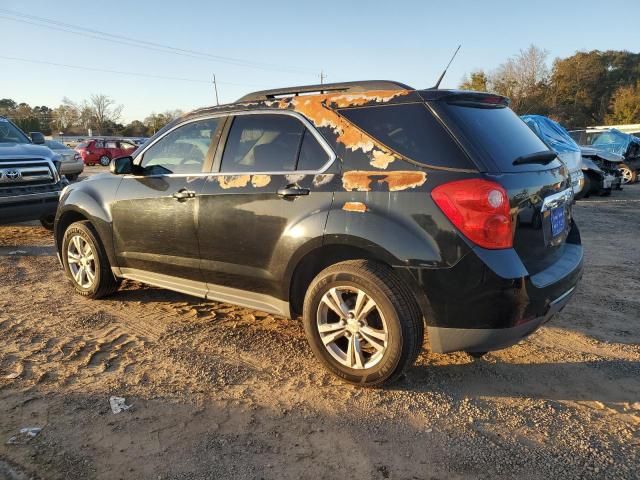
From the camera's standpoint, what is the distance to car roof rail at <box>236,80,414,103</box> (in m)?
3.20

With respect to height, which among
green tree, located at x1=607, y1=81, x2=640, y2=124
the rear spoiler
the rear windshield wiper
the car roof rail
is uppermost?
green tree, located at x1=607, y1=81, x2=640, y2=124

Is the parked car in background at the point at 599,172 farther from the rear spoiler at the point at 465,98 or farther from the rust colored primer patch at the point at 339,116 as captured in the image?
the rust colored primer patch at the point at 339,116

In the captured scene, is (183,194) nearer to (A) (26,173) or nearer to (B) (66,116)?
(A) (26,173)

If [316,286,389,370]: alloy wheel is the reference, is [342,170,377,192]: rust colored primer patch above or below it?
above

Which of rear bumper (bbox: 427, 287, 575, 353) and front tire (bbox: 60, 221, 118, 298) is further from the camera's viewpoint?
front tire (bbox: 60, 221, 118, 298)

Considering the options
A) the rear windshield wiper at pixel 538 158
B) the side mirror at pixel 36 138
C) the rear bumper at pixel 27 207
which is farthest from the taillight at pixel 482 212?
the side mirror at pixel 36 138

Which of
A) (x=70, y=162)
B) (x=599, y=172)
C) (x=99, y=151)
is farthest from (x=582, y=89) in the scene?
(x=70, y=162)

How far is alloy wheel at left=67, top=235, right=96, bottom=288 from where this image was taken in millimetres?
4789

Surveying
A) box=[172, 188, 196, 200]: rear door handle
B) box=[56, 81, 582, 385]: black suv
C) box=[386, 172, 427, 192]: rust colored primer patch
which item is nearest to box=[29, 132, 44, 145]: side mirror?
box=[56, 81, 582, 385]: black suv

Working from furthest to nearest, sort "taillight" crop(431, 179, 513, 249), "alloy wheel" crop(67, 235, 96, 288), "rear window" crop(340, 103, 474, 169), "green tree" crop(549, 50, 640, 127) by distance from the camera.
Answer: "green tree" crop(549, 50, 640, 127)
"alloy wheel" crop(67, 235, 96, 288)
"rear window" crop(340, 103, 474, 169)
"taillight" crop(431, 179, 513, 249)

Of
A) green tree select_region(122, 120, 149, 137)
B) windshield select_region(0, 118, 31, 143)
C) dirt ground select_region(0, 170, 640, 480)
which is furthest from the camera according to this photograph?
green tree select_region(122, 120, 149, 137)

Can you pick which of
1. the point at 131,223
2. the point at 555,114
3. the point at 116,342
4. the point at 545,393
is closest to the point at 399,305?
the point at 545,393

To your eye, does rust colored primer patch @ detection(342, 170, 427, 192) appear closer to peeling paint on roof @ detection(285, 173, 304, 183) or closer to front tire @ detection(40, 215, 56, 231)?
peeling paint on roof @ detection(285, 173, 304, 183)

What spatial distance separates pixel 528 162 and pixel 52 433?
10.2 feet
